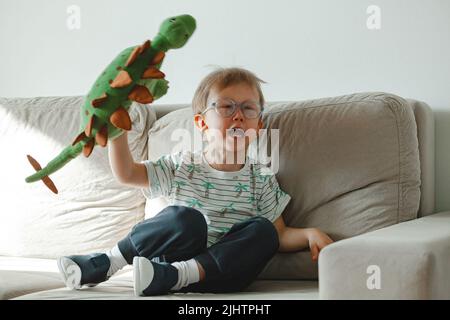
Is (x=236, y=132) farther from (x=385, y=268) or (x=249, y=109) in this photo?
(x=385, y=268)

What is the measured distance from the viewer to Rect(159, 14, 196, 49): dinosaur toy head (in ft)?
5.41

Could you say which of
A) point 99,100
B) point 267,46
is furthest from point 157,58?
point 267,46

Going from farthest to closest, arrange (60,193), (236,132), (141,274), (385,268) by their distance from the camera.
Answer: (60,193), (236,132), (141,274), (385,268)

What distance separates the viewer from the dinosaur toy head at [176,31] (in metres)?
1.65

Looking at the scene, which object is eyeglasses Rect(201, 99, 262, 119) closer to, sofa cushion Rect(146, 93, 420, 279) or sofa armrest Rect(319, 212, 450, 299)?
sofa cushion Rect(146, 93, 420, 279)

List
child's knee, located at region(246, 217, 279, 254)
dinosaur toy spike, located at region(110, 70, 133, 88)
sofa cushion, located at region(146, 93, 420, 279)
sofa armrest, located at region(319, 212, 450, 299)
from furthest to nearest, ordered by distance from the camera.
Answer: sofa cushion, located at region(146, 93, 420, 279)
child's knee, located at region(246, 217, 279, 254)
dinosaur toy spike, located at region(110, 70, 133, 88)
sofa armrest, located at region(319, 212, 450, 299)

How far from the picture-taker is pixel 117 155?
1.81 metres

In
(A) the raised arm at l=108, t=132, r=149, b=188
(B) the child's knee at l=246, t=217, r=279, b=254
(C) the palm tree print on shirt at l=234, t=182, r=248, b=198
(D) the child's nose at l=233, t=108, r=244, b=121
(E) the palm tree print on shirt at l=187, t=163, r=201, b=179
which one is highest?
(D) the child's nose at l=233, t=108, r=244, b=121

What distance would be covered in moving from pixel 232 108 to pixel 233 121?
34 millimetres

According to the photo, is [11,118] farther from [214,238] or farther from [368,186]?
[368,186]

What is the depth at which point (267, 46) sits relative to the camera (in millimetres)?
2373

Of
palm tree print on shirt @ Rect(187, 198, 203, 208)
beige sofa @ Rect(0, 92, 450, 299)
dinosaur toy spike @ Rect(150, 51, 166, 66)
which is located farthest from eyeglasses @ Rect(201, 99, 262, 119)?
dinosaur toy spike @ Rect(150, 51, 166, 66)

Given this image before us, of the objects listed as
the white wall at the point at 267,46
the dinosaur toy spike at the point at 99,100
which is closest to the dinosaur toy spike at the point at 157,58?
the dinosaur toy spike at the point at 99,100

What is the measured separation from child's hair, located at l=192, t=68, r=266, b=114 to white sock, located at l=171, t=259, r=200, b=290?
459 mm
